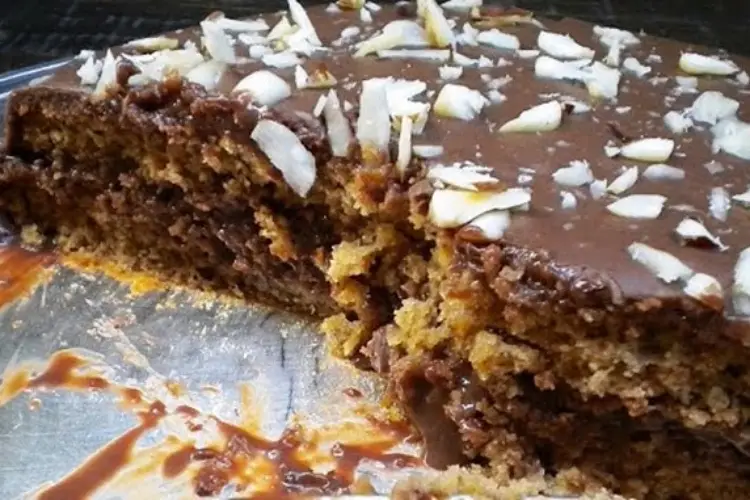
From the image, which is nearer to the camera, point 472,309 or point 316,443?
point 472,309

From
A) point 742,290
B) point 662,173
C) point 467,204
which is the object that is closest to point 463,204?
point 467,204

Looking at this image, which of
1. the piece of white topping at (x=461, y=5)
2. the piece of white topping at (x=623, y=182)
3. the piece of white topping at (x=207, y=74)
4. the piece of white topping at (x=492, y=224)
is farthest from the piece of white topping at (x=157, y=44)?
the piece of white topping at (x=623, y=182)

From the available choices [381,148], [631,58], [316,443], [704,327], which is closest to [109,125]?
[381,148]

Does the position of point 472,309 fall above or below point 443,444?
above

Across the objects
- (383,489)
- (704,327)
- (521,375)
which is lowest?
(383,489)

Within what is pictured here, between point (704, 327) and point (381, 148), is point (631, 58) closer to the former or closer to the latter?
point (381, 148)

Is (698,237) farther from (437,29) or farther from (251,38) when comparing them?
(251,38)

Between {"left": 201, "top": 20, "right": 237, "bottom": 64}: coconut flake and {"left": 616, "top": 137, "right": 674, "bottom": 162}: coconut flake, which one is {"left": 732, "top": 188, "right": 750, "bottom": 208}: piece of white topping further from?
{"left": 201, "top": 20, "right": 237, "bottom": 64}: coconut flake
